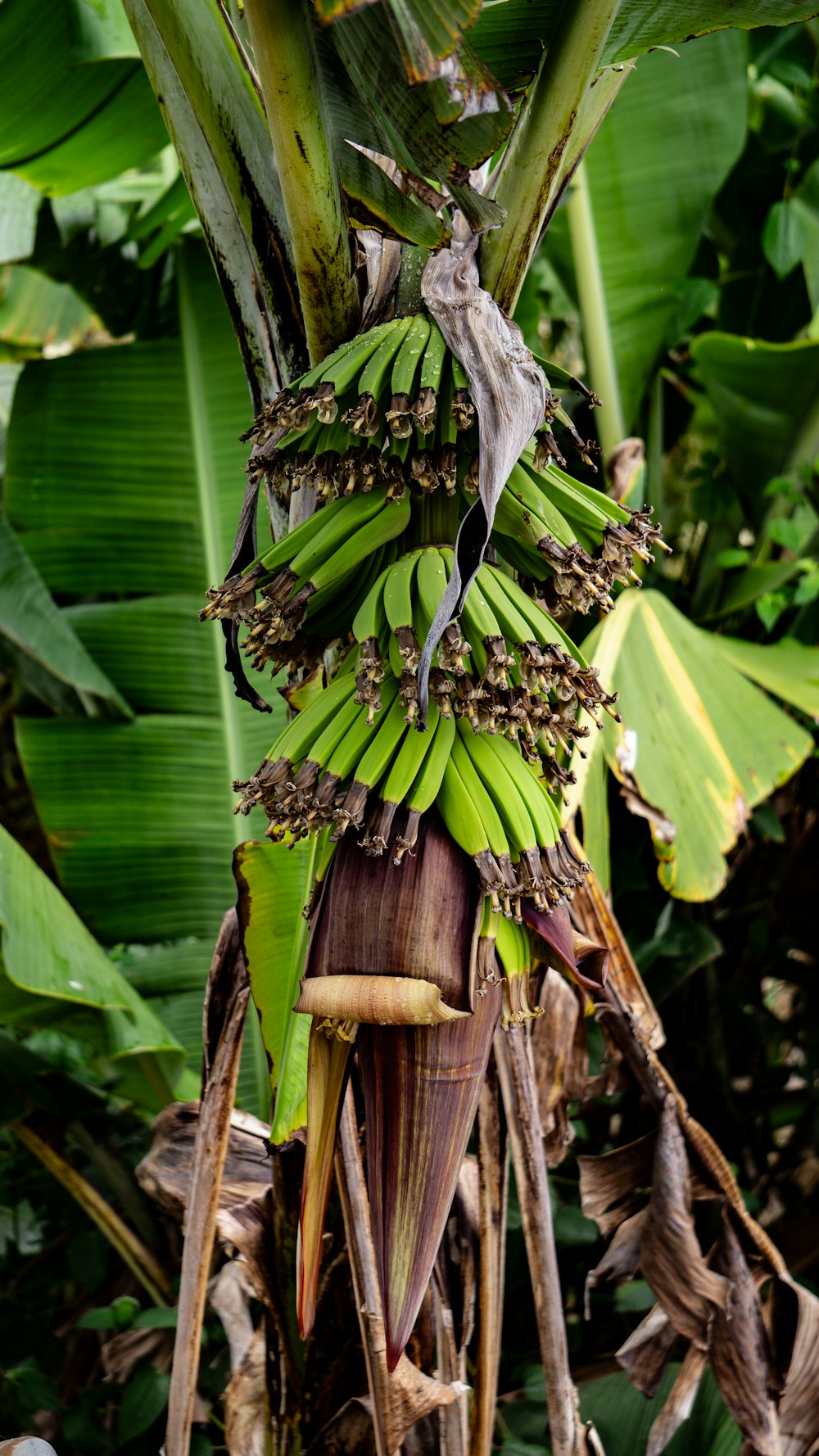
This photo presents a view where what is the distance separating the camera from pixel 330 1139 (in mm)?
453

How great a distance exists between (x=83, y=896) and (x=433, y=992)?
3.08 feet

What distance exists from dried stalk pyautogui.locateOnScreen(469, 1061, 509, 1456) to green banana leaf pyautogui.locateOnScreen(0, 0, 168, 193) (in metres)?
0.90

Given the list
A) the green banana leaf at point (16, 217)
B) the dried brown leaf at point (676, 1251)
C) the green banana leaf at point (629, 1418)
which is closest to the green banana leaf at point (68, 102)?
the green banana leaf at point (16, 217)

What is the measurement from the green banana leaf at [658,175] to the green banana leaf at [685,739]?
Answer: 51cm

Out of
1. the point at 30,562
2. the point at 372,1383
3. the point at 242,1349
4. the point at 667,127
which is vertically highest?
the point at 667,127

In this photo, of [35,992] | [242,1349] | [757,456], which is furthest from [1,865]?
[757,456]

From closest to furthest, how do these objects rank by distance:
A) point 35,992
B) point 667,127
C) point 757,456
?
point 35,992
point 667,127
point 757,456

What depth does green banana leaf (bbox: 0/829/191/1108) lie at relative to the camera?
0.74 metres

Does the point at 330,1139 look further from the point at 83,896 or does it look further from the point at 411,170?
the point at 83,896

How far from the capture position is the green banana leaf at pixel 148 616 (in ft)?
3.98

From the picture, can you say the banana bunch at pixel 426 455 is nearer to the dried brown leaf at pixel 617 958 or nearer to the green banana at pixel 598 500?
the green banana at pixel 598 500

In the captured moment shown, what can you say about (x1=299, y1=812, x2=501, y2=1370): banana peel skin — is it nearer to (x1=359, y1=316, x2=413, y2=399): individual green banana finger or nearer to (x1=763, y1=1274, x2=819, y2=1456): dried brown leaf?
(x1=359, y1=316, x2=413, y2=399): individual green banana finger

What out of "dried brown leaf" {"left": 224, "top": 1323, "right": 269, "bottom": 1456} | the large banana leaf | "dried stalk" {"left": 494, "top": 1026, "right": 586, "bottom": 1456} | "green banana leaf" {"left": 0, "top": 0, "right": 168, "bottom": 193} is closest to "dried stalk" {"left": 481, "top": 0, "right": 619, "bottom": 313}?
"dried stalk" {"left": 494, "top": 1026, "right": 586, "bottom": 1456}

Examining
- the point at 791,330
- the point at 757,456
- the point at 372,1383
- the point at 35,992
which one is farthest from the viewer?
the point at 791,330
